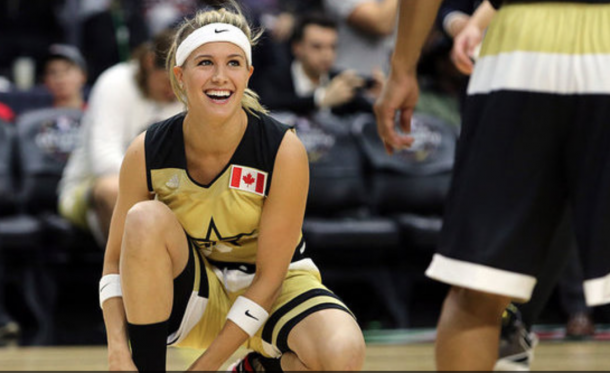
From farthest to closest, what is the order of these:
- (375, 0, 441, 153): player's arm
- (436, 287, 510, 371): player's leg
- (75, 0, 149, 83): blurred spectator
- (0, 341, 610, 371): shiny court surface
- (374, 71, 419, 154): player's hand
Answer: (75, 0, 149, 83): blurred spectator → (0, 341, 610, 371): shiny court surface → (374, 71, 419, 154): player's hand → (375, 0, 441, 153): player's arm → (436, 287, 510, 371): player's leg

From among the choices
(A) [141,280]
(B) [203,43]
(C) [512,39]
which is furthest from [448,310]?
(B) [203,43]

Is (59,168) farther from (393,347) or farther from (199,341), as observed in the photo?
(199,341)

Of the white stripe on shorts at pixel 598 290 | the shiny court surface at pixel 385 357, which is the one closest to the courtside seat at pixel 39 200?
the shiny court surface at pixel 385 357

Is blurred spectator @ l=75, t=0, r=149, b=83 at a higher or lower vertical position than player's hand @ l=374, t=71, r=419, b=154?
lower

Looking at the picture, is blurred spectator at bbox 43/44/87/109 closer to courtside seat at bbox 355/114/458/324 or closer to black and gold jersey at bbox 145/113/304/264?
courtside seat at bbox 355/114/458/324

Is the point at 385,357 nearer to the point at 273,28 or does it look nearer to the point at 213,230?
the point at 213,230

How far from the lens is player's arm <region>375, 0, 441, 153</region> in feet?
7.71

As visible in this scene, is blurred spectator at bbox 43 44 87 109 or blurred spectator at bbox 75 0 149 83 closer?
blurred spectator at bbox 43 44 87 109

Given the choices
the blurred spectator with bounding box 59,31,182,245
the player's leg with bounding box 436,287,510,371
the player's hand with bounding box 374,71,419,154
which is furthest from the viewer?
the blurred spectator with bounding box 59,31,182,245

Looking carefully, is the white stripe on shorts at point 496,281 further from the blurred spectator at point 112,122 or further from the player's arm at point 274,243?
the blurred spectator at point 112,122

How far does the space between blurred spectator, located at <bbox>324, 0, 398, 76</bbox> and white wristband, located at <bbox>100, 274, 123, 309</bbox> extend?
3.96 metres

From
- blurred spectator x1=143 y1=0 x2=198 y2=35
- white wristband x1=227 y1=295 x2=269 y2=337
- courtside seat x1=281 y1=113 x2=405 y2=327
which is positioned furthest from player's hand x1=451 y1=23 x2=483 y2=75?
blurred spectator x1=143 y1=0 x2=198 y2=35

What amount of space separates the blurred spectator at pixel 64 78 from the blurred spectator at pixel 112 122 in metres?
0.95

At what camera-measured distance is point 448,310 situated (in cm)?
220
